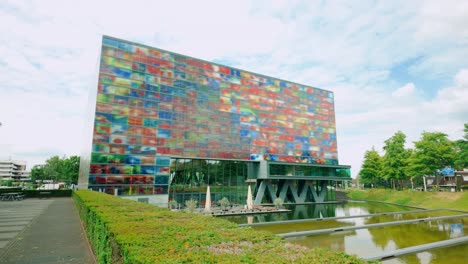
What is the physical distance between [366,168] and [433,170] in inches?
750

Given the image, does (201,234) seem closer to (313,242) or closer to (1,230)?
(313,242)

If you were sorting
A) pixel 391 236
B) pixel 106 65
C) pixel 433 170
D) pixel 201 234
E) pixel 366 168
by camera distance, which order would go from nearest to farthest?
pixel 201 234 < pixel 391 236 < pixel 106 65 < pixel 433 170 < pixel 366 168

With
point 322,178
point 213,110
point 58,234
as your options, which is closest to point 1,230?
point 58,234

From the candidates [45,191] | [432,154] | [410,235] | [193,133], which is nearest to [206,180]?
[193,133]

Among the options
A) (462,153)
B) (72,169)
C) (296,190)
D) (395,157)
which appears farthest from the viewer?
(72,169)

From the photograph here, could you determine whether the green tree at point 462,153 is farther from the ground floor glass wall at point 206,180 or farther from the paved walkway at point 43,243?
the paved walkway at point 43,243

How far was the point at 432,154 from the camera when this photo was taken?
53.6 meters

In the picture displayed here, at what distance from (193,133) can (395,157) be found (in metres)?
48.9

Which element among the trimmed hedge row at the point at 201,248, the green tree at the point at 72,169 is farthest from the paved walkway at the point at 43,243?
the green tree at the point at 72,169

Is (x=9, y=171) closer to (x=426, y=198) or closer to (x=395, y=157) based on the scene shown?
(x=395, y=157)

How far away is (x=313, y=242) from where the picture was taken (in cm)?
1650

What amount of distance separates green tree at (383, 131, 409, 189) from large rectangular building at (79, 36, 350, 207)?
11276 millimetres

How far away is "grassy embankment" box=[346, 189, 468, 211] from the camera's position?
4250 centimetres

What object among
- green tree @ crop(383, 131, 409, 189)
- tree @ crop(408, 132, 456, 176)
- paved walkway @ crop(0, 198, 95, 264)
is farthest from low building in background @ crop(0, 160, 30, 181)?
tree @ crop(408, 132, 456, 176)
